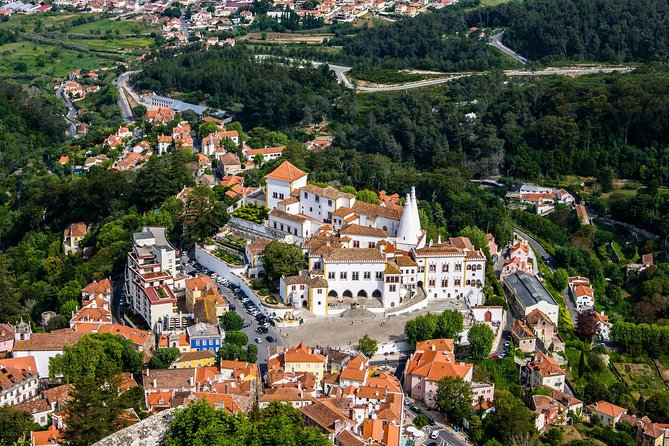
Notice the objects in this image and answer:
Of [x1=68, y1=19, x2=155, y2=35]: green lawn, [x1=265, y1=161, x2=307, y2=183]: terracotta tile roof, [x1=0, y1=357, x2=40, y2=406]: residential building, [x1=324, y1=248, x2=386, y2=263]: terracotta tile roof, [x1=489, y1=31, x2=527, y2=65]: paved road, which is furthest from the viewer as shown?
[x1=68, y1=19, x2=155, y2=35]: green lawn

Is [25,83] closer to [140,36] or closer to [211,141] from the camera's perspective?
[140,36]

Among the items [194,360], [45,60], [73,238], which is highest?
[194,360]

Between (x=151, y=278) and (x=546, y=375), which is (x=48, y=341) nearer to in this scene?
(x=151, y=278)

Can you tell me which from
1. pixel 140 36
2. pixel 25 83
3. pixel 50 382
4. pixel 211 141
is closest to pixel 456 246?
pixel 50 382

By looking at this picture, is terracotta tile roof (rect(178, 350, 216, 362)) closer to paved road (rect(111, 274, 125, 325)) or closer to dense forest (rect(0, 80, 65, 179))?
paved road (rect(111, 274, 125, 325))

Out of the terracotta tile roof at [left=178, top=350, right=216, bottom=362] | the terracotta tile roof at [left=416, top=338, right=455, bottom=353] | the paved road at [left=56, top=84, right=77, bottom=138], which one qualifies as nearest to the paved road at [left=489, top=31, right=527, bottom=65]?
the paved road at [left=56, top=84, right=77, bottom=138]

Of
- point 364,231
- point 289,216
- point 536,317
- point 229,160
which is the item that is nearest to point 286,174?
point 289,216
